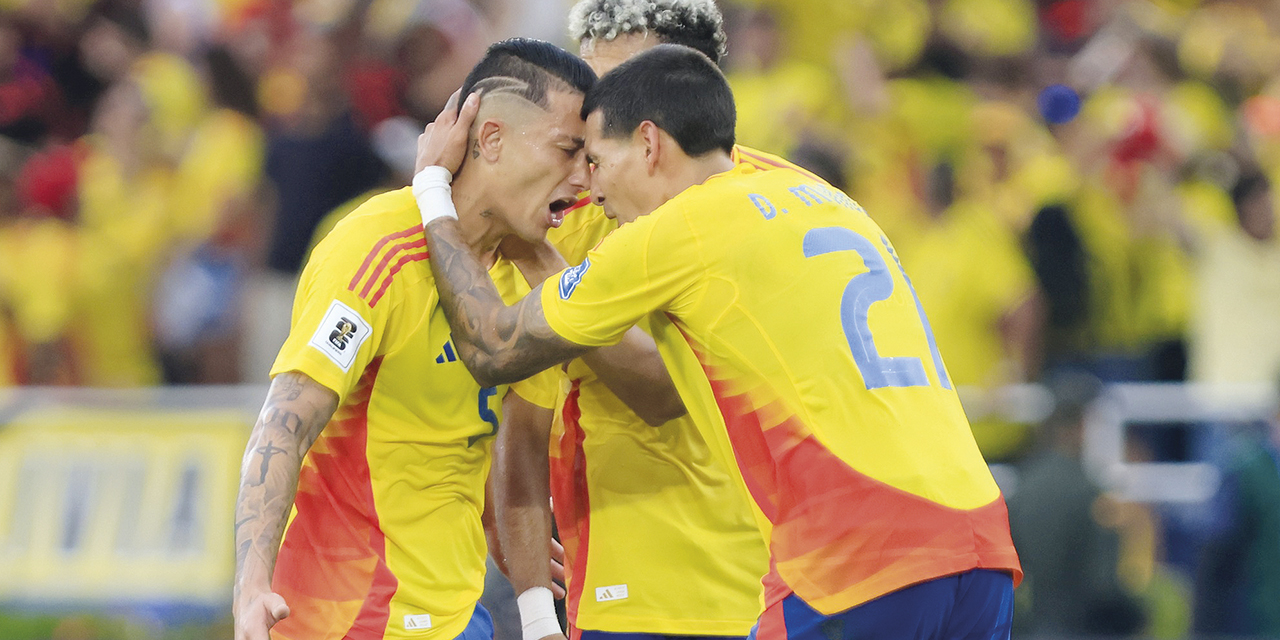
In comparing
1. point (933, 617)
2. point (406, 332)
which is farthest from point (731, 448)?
point (406, 332)

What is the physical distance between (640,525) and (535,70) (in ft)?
4.66

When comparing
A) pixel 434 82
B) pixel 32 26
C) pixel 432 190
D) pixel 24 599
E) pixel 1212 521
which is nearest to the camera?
pixel 432 190

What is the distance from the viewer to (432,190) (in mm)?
4203

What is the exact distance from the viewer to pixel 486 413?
14.0 ft

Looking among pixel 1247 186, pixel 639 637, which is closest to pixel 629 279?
pixel 639 637

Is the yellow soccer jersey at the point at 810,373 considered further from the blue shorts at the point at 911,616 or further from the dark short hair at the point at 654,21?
the dark short hair at the point at 654,21

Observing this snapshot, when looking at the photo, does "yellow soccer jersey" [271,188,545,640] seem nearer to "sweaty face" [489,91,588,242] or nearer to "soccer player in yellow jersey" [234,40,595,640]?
"soccer player in yellow jersey" [234,40,595,640]

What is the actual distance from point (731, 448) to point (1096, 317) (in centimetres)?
590

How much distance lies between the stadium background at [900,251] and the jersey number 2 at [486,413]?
184 inches

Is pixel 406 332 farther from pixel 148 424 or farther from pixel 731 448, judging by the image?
pixel 148 424

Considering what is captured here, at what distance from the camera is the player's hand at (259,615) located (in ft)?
11.1

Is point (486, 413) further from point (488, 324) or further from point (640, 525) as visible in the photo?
point (640, 525)

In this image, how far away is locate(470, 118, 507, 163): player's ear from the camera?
14.1 ft

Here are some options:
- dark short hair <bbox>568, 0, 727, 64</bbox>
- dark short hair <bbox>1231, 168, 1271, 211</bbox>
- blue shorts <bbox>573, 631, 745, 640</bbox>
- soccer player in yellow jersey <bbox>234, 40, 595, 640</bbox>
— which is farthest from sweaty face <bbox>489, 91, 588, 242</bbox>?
dark short hair <bbox>1231, 168, 1271, 211</bbox>
